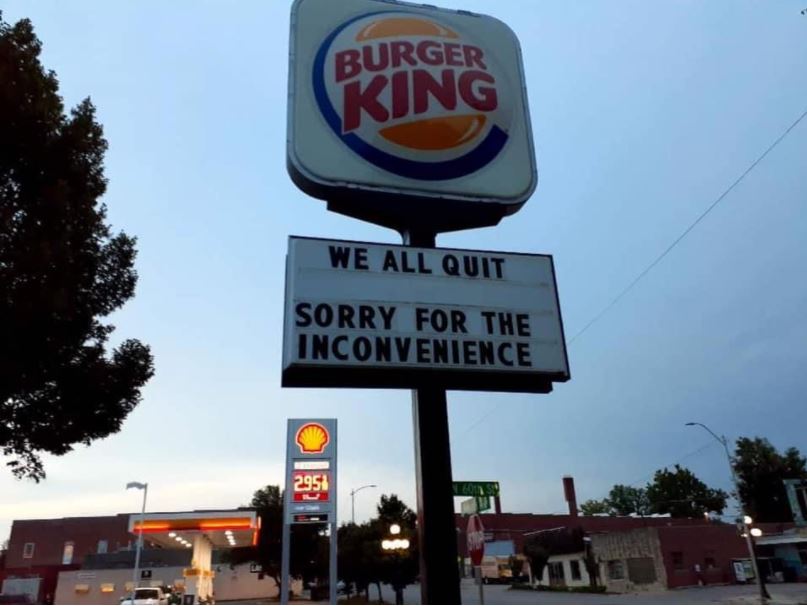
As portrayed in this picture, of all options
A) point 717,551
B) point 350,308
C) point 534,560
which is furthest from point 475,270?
point 534,560

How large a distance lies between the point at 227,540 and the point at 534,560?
2850 centimetres

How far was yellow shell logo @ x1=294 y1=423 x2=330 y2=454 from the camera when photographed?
24.0 m

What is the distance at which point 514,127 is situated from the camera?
25.8 feet

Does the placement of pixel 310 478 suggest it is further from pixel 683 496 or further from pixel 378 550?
pixel 683 496

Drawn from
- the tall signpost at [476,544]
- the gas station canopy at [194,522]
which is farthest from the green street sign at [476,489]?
the gas station canopy at [194,522]

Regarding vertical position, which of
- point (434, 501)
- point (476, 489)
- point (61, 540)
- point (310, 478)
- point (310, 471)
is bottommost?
point (434, 501)

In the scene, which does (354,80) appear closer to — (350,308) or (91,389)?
(350,308)

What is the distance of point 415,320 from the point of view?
20.7 ft

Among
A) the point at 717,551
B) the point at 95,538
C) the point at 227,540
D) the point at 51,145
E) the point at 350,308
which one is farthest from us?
the point at 95,538

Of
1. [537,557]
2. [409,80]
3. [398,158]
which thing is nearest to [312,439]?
[398,158]

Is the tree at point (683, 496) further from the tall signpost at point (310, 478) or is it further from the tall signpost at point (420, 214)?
the tall signpost at point (420, 214)

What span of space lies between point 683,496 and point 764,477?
28.4 metres

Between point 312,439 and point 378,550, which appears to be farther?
point 378,550

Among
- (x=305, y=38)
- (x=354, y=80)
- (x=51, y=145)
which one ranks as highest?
(x=51, y=145)
